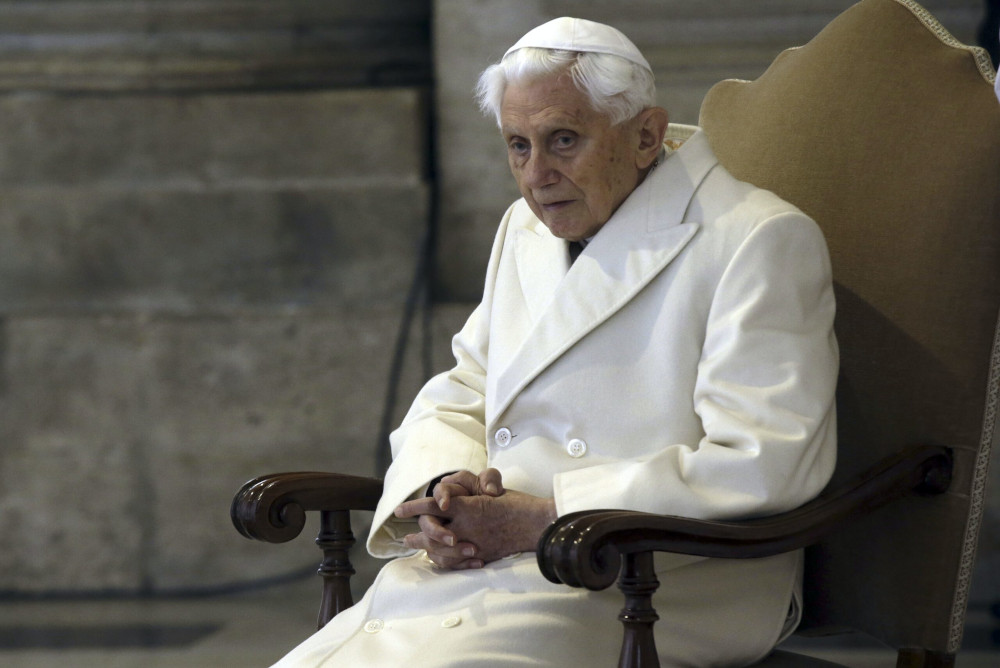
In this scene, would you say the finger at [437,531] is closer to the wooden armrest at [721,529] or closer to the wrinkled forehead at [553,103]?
the wooden armrest at [721,529]

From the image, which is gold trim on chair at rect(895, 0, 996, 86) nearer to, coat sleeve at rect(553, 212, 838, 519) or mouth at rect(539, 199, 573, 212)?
coat sleeve at rect(553, 212, 838, 519)

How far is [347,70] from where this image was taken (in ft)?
14.8

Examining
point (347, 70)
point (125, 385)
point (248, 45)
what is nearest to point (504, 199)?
point (347, 70)

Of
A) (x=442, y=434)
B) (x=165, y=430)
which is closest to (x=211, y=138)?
(x=165, y=430)

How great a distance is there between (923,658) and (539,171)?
103 centimetres

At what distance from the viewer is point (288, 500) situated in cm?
205

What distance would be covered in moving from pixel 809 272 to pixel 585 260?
38cm

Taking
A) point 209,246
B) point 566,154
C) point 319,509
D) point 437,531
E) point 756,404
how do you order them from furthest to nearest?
point 209,246 → point 319,509 → point 566,154 → point 437,531 → point 756,404

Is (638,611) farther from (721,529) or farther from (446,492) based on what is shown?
(446,492)

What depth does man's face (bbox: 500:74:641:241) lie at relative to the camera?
2002 mm

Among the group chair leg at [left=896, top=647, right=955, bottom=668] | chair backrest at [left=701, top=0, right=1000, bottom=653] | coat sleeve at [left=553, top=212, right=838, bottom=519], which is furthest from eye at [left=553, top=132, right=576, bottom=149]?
chair leg at [left=896, top=647, right=955, bottom=668]

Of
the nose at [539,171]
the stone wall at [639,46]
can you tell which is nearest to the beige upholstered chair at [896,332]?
the nose at [539,171]

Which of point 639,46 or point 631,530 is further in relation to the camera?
point 639,46

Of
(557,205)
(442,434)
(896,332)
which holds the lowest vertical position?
(442,434)
